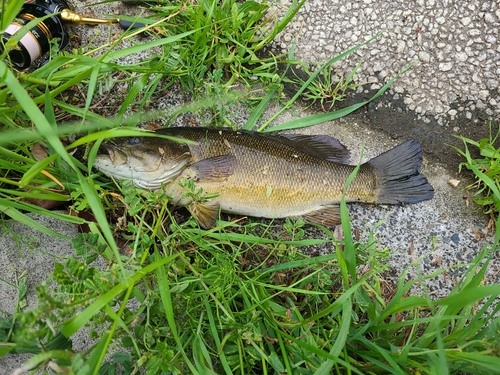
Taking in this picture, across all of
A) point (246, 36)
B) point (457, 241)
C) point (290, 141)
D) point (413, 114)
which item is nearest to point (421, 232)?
point (457, 241)

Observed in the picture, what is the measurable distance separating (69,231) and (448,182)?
271 centimetres

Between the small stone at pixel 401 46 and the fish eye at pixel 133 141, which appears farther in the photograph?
the small stone at pixel 401 46

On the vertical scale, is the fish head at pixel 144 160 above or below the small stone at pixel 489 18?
below

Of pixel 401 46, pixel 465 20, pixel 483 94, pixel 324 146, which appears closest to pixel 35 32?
pixel 324 146

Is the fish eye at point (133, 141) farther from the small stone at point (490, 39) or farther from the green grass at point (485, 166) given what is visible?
the small stone at point (490, 39)

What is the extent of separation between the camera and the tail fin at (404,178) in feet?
9.62

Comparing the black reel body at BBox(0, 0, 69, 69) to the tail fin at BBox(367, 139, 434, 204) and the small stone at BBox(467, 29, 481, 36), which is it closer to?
the tail fin at BBox(367, 139, 434, 204)

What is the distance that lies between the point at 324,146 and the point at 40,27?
2122mm

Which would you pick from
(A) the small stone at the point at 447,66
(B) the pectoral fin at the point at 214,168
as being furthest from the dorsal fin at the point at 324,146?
(A) the small stone at the point at 447,66

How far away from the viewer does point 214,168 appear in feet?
9.06

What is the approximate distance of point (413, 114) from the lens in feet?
10.3

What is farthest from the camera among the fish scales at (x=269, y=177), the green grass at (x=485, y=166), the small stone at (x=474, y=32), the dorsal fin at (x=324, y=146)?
the small stone at (x=474, y=32)

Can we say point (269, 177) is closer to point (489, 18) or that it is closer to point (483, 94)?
point (483, 94)

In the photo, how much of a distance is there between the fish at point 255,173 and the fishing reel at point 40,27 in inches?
33.1
